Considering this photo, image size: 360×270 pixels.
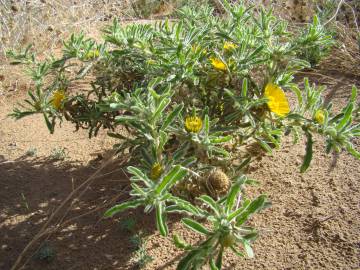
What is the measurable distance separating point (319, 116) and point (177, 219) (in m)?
0.82

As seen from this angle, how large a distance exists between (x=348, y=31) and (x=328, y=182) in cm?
213

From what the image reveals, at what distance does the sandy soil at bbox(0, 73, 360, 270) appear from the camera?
1703mm

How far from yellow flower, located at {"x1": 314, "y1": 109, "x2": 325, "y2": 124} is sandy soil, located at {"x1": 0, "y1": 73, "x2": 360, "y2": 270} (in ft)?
1.65

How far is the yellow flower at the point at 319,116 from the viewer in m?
1.57

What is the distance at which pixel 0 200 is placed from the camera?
2.20m

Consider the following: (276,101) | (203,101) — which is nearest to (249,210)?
(276,101)

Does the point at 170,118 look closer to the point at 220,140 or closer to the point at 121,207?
the point at 220,140

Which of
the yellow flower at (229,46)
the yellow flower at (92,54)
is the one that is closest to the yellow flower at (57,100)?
the yellow flower at (92,54)

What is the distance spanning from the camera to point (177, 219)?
6.30 ft

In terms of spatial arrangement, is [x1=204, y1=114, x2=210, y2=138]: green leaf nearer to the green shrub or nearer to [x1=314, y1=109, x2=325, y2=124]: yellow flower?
the green shrub

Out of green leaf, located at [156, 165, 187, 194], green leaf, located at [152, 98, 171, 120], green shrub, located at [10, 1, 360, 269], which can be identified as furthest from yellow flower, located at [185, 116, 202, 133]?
green leaf, located at [156, 165, 187, 194]

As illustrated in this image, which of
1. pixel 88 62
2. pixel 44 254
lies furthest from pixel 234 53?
pixel 44 254

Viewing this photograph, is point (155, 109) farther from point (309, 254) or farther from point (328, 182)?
point (328, 182)

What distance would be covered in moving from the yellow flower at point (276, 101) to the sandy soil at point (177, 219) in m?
0.51
